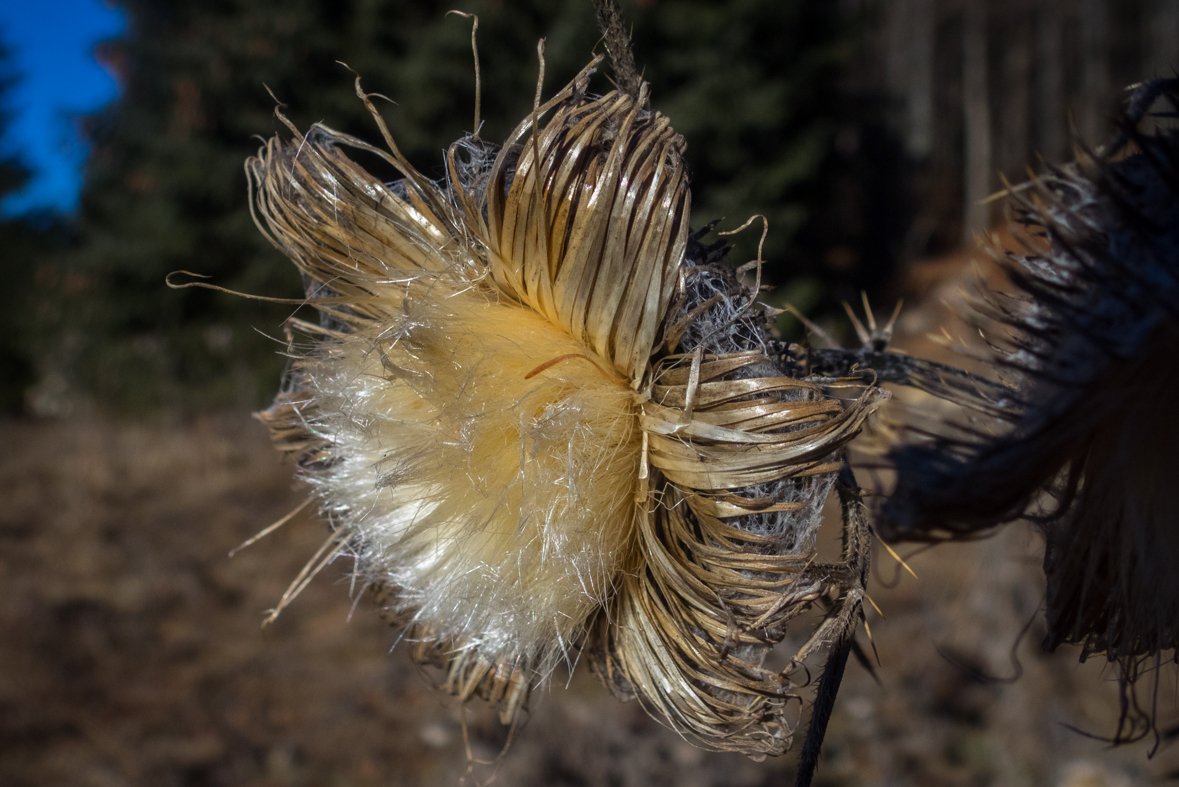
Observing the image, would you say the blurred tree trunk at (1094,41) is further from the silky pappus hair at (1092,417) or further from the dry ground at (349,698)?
the silky pappus hair at (1092,417)

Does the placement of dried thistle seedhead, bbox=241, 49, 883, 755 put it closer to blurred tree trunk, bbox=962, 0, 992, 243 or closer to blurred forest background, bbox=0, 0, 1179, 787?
blurred forest background, bbox=0, 0, 1179, 787

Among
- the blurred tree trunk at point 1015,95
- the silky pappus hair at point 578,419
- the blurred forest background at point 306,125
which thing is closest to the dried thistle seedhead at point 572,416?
the silky pappus hair at point 578,419

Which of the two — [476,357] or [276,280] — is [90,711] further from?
[276,280]

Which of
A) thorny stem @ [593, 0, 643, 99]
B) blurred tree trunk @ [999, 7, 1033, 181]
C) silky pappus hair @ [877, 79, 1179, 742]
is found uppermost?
thorny stem @ [593, 0, 643, 99]

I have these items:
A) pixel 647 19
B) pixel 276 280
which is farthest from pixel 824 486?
pixel 276 280

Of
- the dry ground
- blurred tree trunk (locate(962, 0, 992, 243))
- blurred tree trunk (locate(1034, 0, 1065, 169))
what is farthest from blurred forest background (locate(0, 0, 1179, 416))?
the dry ground

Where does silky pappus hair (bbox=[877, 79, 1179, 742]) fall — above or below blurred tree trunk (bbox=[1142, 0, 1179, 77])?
above
